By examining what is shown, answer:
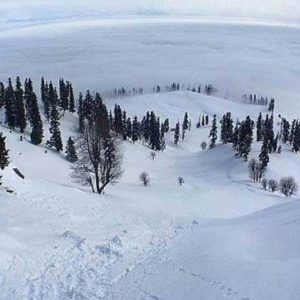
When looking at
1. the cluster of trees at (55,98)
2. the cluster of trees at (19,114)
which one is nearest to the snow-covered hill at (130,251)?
the cluster of trees at (19,114)

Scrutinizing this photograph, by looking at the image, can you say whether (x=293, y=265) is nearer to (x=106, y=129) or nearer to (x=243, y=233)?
(x=243, y=233)

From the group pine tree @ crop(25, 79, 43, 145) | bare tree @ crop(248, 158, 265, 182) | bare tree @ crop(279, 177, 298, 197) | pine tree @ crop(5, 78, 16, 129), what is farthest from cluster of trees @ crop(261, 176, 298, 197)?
pine tree @ crop(5, 78, 16, 129)

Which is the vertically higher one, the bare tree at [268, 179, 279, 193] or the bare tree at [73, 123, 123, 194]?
the bare tree at [73, 123, 123, 194]

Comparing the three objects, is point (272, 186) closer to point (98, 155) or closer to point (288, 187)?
point (288, 187)

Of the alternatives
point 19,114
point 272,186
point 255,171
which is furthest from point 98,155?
point 19,114

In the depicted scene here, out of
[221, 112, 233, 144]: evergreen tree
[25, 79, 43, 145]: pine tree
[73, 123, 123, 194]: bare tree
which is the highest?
[73, 123, 123, 194]: bare tree

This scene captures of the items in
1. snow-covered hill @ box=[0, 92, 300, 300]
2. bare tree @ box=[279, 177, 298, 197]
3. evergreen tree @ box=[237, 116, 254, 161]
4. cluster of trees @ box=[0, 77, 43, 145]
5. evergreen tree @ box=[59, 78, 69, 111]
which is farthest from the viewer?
evergreen tree @ box=[59, 78, 69, 111]

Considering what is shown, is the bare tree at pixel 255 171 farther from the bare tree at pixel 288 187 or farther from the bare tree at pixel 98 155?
the bare tree at pixel 98 155

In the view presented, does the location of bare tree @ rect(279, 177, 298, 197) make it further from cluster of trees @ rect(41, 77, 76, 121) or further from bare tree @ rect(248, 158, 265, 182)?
cluster of trees @ rect(41, 77, 76, 121)

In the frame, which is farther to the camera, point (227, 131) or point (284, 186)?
point (227, 131)
